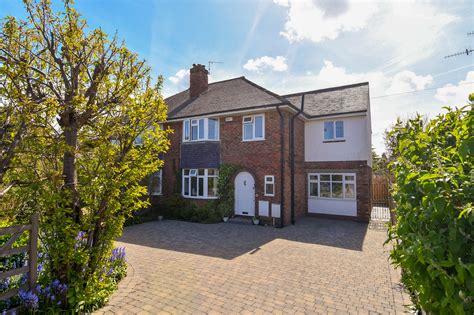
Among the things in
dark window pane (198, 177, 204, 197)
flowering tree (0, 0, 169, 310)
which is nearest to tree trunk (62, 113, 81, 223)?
flowering tree (0, 0, 169, 310)

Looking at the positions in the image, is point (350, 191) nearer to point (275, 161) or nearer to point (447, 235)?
point (275, 161)

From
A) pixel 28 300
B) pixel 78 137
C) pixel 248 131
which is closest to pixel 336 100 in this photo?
pixel 248 131

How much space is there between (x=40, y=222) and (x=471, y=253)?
540 cm

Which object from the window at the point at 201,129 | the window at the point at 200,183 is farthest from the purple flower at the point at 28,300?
the window at the point at 201,129

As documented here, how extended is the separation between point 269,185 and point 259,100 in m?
4.54

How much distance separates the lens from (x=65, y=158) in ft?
15.0

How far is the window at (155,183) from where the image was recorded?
15195mm

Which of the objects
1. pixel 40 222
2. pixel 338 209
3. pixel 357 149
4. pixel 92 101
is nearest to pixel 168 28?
pixel 92 101

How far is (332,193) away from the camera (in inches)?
564

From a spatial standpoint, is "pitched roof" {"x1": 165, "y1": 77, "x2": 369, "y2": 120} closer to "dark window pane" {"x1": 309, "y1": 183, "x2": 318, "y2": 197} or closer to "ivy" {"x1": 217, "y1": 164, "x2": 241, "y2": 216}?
"ivy" {"x1": 217, "y1": 164, "x2": 241, "y2": 216}

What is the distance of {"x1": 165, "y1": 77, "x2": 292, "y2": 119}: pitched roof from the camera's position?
517 inches

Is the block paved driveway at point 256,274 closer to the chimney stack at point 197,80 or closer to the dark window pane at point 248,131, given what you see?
the dark window pane at point 248,131

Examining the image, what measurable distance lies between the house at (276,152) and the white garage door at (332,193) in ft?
0.17

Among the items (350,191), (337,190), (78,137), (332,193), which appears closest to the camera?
(78,137)
